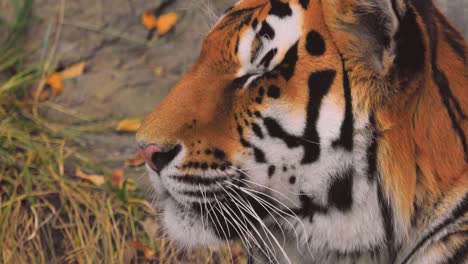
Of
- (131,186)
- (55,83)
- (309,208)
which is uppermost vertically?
(309,208)

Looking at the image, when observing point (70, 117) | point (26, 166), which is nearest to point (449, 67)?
point (26, 166)

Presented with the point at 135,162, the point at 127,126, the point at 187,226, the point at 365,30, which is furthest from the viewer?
the point at 127,126

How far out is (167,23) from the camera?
3.85 metres

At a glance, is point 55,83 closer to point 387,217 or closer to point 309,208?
point 309,208

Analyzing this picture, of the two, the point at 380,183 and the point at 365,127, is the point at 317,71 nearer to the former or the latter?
the point at 365,127

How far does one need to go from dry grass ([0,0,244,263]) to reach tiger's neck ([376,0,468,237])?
1.28 metres

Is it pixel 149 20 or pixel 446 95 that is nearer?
pixel 446 95

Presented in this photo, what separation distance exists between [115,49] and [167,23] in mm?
298

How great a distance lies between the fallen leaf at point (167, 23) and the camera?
3.85 m

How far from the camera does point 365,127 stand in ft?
5.44

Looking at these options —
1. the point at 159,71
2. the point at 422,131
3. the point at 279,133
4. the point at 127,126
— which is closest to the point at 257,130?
the point at 279,133

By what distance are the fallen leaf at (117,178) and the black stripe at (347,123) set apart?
161cm

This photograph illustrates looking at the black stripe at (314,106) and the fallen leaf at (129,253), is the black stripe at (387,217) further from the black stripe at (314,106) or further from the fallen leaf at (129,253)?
the fallen leaf at (129,253)

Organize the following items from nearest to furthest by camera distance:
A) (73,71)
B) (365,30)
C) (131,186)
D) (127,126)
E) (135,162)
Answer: (365,30) → (131,186) → (135,162) → (127,126) → (73,71)
